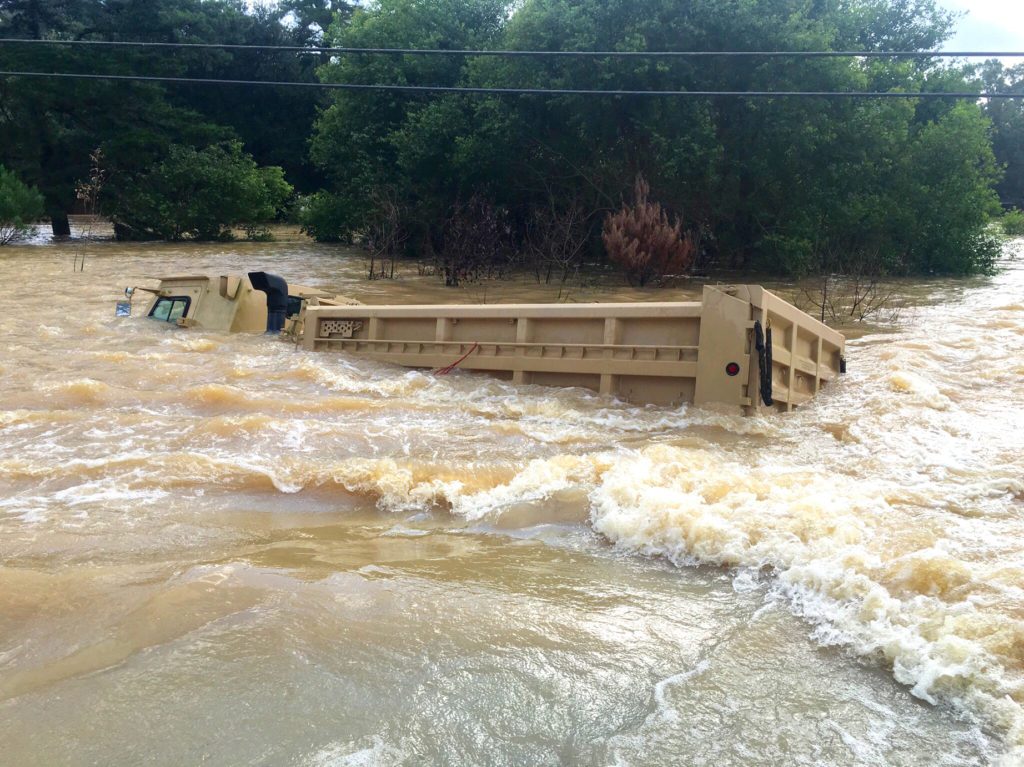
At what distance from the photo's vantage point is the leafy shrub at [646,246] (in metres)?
20.9

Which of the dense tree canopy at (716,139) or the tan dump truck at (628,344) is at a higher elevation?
the dense tree canopy at (716,139)

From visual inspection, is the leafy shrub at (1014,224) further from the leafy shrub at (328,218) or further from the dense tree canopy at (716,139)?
the leafy shrub at (328,218)

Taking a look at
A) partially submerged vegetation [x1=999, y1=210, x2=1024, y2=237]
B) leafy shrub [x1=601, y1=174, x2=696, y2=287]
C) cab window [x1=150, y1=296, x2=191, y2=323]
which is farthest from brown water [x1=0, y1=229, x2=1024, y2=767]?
partially submerged vegetation [x1=999, y1=210, x2=1024, y2=237]

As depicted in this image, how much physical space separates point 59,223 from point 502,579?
111 feet

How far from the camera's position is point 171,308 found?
12891mm

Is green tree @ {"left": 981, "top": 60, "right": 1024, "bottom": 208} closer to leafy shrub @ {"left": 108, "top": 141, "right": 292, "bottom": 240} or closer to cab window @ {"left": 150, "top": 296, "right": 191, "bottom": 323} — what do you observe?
leafy shrub @ {"left": 108, "top": 141, "right": 292, "bottom": 240}

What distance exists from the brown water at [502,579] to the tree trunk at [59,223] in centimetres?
2698

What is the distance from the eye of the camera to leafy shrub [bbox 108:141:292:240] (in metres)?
33.1

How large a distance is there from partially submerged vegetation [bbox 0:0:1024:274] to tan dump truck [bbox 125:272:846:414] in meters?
11.1

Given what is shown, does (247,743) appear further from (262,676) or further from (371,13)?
(371,13)

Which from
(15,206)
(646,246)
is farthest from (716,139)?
(15,206)

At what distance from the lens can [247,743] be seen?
11.4 ft

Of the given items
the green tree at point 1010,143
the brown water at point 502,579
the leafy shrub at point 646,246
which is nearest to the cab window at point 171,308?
the brown water at point 502,579

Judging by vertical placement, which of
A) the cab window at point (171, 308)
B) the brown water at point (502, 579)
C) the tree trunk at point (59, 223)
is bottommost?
the brown water at point (502, 579)
